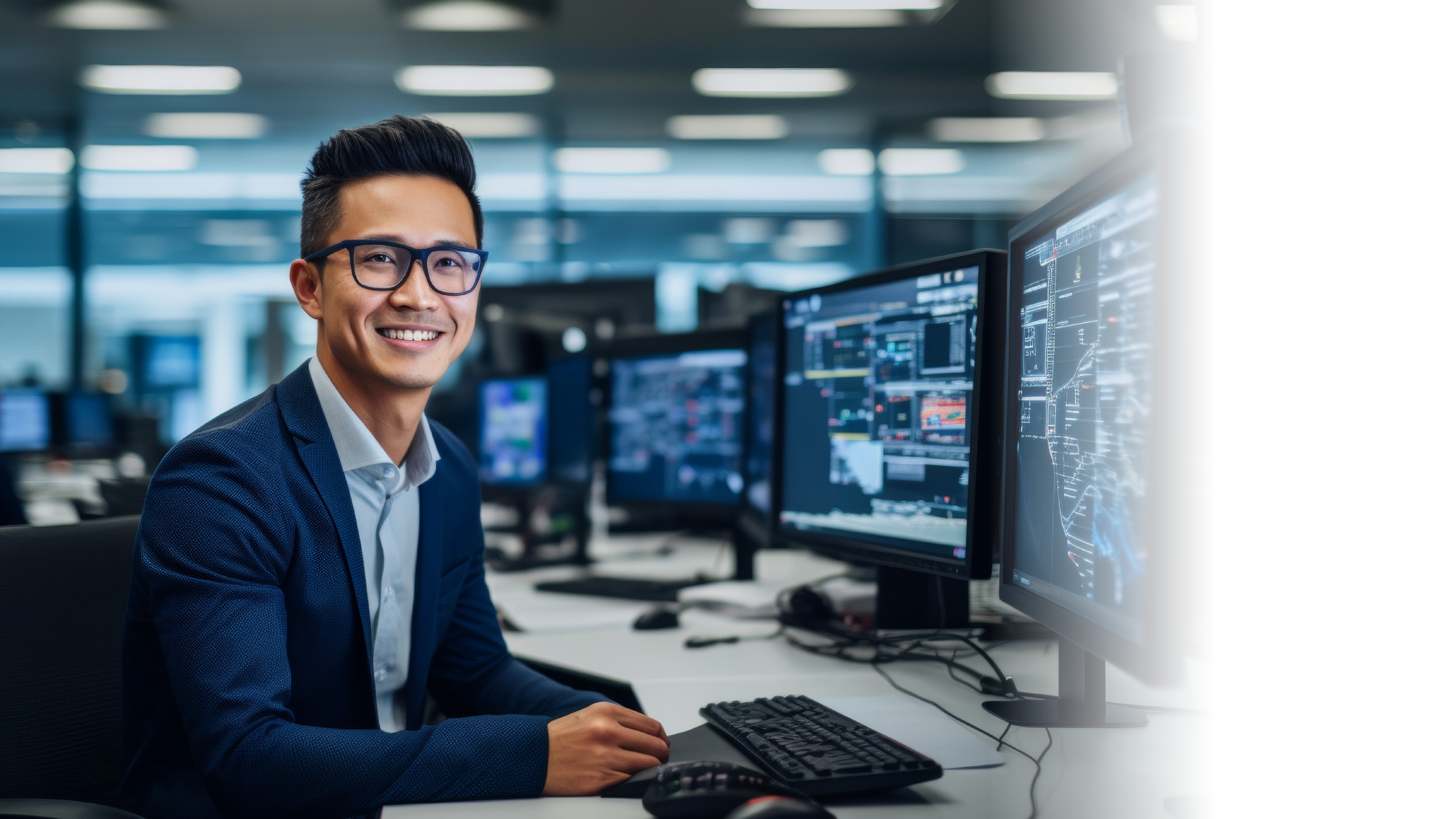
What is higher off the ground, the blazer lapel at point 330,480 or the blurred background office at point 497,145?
the blurred background office at point 497,145

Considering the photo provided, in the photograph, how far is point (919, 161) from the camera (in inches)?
255

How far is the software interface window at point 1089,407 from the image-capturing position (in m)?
0.77

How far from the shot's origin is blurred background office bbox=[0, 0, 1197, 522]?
4.90 metres

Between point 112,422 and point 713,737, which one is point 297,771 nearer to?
point 713,737

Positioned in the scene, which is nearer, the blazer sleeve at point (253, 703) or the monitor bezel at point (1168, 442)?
the monitor bezel at point (1168, 442)

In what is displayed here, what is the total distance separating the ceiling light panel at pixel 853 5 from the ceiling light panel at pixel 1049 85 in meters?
1.19

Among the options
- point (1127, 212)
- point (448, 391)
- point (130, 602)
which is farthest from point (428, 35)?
point (1127, 212)

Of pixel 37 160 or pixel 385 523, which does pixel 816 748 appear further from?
pixel 37 160

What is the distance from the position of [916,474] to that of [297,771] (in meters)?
0.83

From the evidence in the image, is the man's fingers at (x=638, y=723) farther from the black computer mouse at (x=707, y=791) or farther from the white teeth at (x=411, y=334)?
the white teeth at (x=411, y=334)

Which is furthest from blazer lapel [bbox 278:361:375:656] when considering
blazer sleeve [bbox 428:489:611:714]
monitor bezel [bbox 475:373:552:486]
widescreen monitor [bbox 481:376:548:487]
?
widescreen monitor [bbox 481:376:548:487]

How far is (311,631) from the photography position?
3.40 feet

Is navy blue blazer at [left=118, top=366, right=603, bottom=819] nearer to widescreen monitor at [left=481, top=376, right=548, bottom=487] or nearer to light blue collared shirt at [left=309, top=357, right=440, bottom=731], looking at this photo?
light blue collared shirt at [left=309, top=357, right=440, bottom=731]

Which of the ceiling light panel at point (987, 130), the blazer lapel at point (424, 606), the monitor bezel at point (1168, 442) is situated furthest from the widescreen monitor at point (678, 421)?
the ceiling light panel at point (987, 130)
